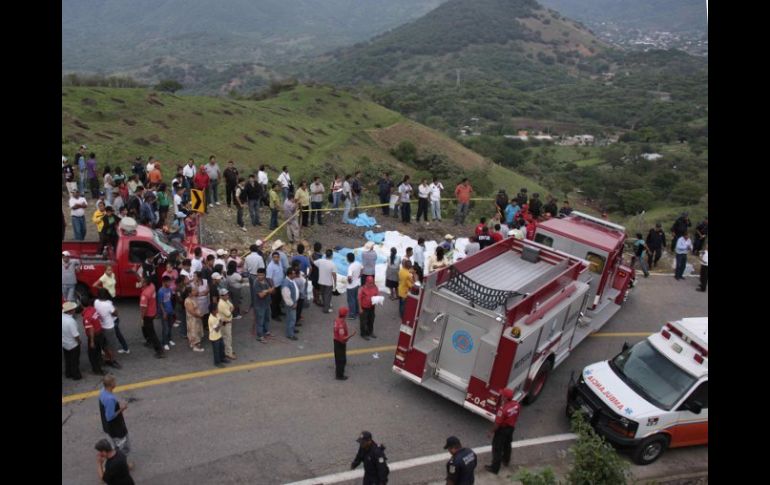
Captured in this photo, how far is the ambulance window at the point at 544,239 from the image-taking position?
1421 cm

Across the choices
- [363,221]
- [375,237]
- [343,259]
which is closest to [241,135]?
A: [363,221]

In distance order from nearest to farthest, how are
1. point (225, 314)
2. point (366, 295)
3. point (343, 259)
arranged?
1. point (225, 314)
2. point (366, 295)
3. point (343, 259)

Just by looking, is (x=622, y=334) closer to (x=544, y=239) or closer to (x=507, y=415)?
(x=544, y=239)

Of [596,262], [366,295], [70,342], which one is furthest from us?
[596,262]

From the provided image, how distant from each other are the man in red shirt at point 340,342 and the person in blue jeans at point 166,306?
3248mm

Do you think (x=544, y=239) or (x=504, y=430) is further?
(x=544, y=239)

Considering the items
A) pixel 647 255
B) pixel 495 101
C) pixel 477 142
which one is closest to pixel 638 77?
pixel 495 101

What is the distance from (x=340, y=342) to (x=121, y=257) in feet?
18.0

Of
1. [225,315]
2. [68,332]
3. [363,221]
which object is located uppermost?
[363,221]

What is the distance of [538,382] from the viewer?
37.7 ft

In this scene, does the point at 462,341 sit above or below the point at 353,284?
below
